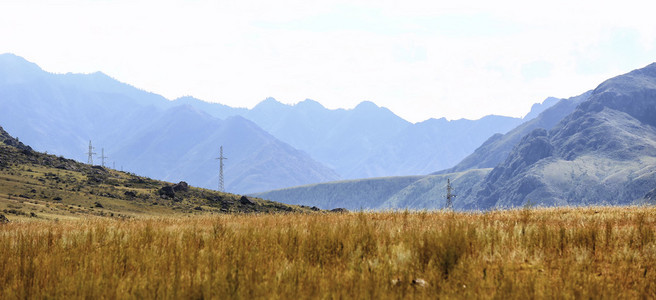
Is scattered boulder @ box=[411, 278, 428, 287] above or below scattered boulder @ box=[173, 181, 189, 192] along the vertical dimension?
below

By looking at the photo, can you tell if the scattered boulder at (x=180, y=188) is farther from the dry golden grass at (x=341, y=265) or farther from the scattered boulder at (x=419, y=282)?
the scattered boulder at (x=419, y=282)

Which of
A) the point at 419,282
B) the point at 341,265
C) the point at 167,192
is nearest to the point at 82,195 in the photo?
the point at 167,192

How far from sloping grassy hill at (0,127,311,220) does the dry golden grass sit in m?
36.7

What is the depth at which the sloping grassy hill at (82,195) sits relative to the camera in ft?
166

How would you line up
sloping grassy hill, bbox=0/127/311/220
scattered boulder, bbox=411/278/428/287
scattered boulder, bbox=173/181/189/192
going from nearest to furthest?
scattered boulder, bbox=411/278/428/287
sloping grassy hill, bbox=0/127/311/220
scattered boulder, bbox=173/181/189/192

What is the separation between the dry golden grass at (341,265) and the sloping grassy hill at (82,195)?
36.7 meters

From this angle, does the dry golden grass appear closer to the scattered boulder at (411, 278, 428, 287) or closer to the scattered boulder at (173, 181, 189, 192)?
the scattered boulder at (411, 278, 428, 287)

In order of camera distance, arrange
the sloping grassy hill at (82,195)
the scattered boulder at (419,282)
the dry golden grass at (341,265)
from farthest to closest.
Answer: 1. the sloping grassy hill at (82,195)
2. the scattered boulder at (419,282)
3. the dry golden grass at (341,265)

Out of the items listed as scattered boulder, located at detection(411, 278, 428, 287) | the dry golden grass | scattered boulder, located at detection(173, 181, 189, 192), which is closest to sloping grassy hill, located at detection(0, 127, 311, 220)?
scattered boulder, located at detection(173, 181, 189, 192)

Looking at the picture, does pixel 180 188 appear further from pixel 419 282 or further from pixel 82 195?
pixel 419 282

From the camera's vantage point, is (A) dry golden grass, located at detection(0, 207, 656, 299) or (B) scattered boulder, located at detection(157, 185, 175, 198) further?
(B) scattered boulder, located at detection(157, 185, 175, 198)

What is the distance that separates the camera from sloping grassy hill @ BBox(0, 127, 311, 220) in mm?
50534

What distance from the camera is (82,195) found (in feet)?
204

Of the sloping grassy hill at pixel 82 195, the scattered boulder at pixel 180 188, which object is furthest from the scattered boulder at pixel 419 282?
the scattered boulder at pixel 180 188
